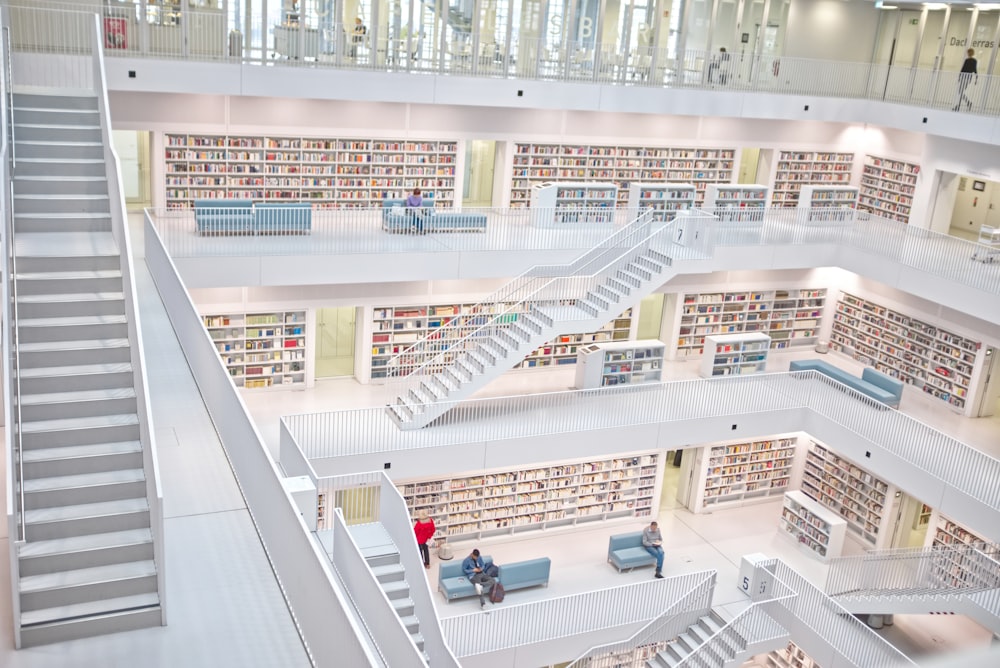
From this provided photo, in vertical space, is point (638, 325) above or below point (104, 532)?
below

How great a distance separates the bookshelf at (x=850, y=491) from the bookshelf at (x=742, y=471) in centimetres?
47

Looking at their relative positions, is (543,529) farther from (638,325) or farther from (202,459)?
(202,459)

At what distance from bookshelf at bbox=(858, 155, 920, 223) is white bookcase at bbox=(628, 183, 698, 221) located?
5344 mm

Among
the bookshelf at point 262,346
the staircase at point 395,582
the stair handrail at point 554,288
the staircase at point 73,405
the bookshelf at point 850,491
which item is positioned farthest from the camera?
the bookshelf at point 850,491

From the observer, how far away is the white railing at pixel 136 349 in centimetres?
569

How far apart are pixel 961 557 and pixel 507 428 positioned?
6.90 m

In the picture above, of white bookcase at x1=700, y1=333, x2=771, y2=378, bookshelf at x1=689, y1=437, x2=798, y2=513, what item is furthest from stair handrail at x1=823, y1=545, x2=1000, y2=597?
white bookcase at x1=700, y1=333, x2=771, y2=378

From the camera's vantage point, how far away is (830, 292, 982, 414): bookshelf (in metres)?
17.9

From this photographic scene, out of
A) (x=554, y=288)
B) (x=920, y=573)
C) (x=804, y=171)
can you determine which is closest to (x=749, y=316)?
(x=804, y=171)

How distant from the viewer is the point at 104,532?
635 centimetres

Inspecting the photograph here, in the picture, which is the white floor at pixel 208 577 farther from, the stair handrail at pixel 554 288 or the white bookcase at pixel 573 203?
the white bookcase at pixel 573 203

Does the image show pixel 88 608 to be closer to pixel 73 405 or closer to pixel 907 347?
pixel 73 405

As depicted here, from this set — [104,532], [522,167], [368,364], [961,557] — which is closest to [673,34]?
[522,167]

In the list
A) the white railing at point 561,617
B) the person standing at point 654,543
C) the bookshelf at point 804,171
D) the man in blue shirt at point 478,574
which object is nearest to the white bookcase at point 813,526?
the person standing at point 654,543
